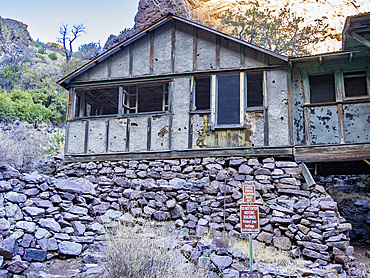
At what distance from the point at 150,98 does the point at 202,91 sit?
243 cm

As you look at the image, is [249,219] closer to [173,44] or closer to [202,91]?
[173,44]

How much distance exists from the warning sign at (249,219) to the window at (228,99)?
4.42m

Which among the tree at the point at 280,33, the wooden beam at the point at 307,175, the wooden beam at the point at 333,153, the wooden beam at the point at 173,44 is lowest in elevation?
the wooden beam at the point at 307,175

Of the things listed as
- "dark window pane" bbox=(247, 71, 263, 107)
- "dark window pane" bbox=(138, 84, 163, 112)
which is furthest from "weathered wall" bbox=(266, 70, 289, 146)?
"dark window pane" bbox=(138, 84, 163, 112)

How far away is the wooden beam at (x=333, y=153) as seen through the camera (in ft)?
36.5

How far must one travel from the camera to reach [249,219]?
Result: 316 inches

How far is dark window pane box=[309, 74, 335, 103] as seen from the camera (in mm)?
11992

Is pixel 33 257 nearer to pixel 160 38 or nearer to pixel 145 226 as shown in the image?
pixel 145 226

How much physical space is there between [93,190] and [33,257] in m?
3.49

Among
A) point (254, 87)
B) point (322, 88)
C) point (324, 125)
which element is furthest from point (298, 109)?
point (254, 87)

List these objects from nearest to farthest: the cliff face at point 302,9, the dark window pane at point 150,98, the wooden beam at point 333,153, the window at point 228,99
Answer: the wooden beam at point 333,153, the window at point 228,99, the dark window pane at point 150,98, the cliff face at point 302,9

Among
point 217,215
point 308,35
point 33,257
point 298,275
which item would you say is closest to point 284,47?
point 308,35

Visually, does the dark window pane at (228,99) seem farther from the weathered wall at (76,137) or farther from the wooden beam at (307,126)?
the weathered wall at (76,137)

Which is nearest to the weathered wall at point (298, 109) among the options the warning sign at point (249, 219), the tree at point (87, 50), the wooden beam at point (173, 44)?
the wooden beam at point (173, 44)
